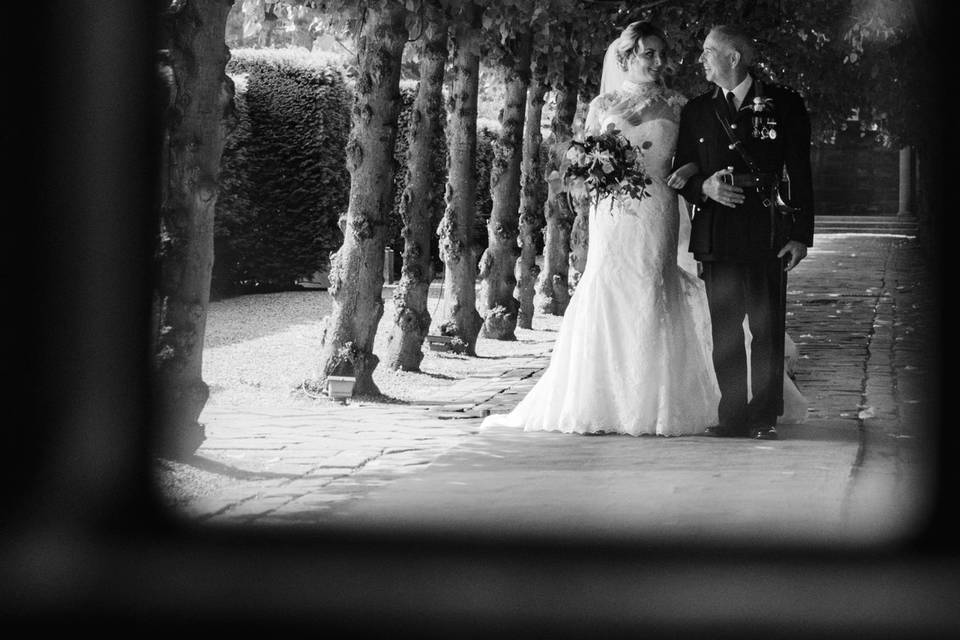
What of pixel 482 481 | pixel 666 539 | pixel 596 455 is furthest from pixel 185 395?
pixel 666 539

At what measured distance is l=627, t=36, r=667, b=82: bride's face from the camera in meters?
9.13

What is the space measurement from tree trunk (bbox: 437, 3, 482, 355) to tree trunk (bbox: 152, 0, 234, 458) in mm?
7558

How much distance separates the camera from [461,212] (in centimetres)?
1518

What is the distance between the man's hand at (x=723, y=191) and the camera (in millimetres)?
8414

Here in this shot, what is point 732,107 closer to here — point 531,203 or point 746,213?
point 746,213

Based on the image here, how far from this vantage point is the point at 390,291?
81.7 ft

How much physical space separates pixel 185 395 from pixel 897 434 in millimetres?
3924

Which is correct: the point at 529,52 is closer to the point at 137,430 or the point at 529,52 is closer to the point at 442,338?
the point at 442,338

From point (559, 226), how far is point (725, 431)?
12.3 metres

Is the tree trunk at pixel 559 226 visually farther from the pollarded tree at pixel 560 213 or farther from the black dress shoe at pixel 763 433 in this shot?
the black dress shoe at pixel 763 433

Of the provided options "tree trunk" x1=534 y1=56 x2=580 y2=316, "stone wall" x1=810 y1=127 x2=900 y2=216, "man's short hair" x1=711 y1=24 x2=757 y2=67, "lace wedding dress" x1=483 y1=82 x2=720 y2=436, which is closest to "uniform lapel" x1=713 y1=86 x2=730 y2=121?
"man's short hair" x1=711 y1=24 x2=757 y2=67

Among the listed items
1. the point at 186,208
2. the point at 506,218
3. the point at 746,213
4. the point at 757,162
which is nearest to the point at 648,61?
the point at 757,162

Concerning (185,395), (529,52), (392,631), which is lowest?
(392,631)

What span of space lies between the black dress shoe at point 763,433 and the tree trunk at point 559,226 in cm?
1010
